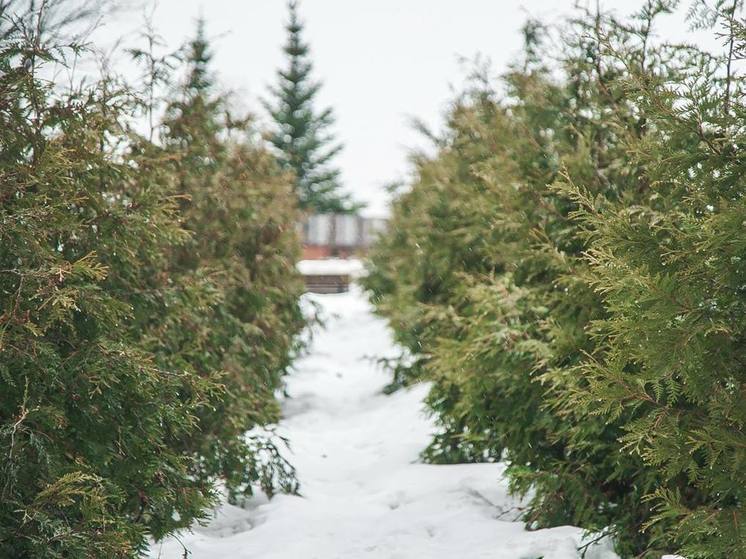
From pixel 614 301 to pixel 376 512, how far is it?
2.99 meters

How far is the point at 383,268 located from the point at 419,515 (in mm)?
9123

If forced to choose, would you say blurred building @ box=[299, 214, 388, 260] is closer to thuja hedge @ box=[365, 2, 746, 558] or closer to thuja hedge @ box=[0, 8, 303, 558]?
thuja hedge @ box=[365, 2, 746, 558]

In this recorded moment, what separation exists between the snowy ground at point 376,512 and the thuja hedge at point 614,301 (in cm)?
32

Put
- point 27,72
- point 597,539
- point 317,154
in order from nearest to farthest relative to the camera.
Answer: point 27,72
point 597,539
point 317,154

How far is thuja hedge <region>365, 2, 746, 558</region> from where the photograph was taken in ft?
10.8

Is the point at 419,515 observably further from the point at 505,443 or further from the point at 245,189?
the point at 245,189

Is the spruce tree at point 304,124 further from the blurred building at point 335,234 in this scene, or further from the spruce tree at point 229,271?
the spruce tree at point 229,271

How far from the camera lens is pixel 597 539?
4.52 m

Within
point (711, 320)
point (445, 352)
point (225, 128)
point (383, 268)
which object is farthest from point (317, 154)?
point (711, 320)

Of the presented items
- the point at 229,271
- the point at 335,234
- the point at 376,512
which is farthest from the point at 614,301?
the point at 335,234

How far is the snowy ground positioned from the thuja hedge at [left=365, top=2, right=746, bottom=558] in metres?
0.32

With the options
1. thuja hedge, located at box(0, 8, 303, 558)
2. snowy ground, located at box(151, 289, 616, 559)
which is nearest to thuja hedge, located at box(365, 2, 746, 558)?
snowy ground, located at box(151, 289, 616, 559)

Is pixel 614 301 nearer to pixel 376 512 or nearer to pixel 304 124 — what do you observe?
pixel 376 512

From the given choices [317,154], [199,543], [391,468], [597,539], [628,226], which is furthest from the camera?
[317,154]
